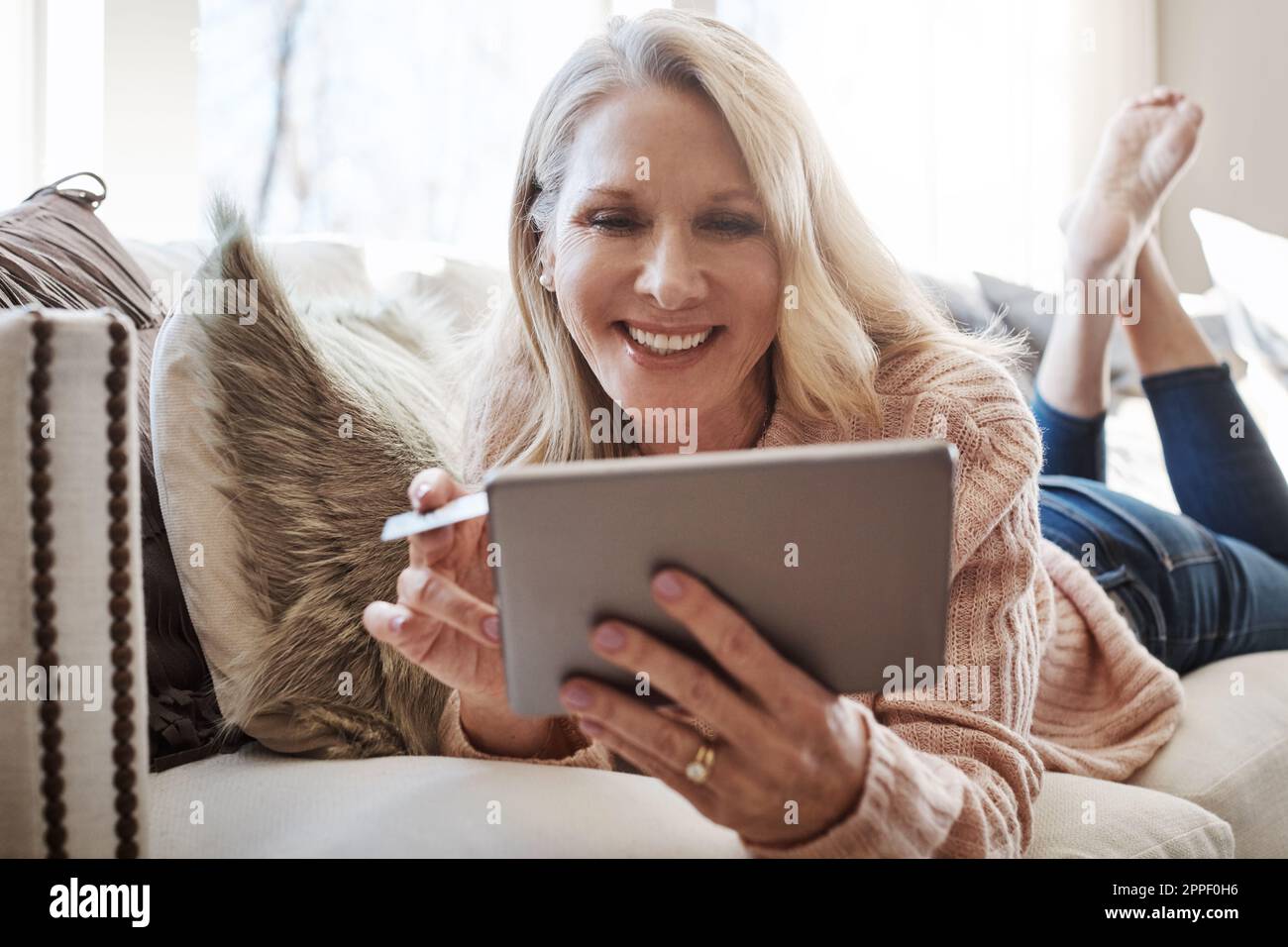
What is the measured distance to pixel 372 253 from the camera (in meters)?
1.75

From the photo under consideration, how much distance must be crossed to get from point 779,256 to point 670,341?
0.45 ft

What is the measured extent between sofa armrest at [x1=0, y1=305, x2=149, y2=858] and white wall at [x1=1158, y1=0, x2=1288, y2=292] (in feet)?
10.4

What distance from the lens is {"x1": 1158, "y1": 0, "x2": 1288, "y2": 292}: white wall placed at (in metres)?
2.97

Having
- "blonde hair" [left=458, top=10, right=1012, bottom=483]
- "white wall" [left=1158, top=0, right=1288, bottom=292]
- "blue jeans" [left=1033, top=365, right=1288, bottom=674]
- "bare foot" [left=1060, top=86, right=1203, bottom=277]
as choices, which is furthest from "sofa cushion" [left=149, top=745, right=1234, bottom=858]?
"white wall" [left=1158, top=0, right=1288, bottom=292]

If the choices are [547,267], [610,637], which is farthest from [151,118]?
[610,637]

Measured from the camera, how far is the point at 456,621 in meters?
0.85

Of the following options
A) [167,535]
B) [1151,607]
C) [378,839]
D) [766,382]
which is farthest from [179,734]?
[1151,607]

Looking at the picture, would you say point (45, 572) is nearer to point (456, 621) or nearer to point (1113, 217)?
point (456, 621)

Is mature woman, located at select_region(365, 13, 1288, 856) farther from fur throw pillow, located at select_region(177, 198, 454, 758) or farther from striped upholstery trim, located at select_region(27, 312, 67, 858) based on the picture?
striped upholstery trim, located at select_region(27, 312, 67, 858)

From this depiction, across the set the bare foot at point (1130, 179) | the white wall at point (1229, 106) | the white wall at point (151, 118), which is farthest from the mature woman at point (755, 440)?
the white wall at point (1229, 106)

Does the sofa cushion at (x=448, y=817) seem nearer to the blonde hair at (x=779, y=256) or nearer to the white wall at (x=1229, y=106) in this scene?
the blonde hair at (x=779, y=256)

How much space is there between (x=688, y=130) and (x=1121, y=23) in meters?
2.70

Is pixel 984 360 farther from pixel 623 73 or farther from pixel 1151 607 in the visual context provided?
pixel 1151 607

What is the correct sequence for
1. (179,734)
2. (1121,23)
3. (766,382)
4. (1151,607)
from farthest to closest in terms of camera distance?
(1121,23), (1151,607), (766,382), (179,734)
